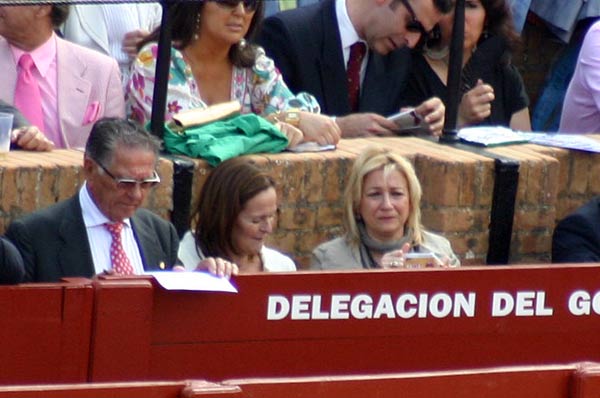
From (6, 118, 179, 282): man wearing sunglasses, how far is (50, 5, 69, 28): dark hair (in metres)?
0.92

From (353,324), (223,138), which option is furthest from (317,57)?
(353,324)

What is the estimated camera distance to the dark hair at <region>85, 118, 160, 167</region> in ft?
19.9

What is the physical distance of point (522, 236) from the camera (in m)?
7.54

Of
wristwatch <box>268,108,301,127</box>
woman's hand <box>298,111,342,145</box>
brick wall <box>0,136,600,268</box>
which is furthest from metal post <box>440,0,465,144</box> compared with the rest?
wristwatch <box>268,108,301,127</box>

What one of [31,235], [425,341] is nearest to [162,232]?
[31,235]

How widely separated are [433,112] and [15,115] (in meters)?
1.83

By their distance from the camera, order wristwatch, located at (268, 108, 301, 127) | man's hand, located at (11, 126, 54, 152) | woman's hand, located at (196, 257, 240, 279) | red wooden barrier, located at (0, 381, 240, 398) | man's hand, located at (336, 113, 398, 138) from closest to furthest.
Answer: red wooden barrier, located at (0, 381, 240, 398) → woman's hand, located at (196, 257, 240, 279) → man's hand, located at (11, 126, 54, 152) → wristwatch, located at (268, 108, 301, 127) → man's hand, located at (336, 113, 398, 138)

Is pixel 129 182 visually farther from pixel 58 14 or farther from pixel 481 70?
pixel 481 70

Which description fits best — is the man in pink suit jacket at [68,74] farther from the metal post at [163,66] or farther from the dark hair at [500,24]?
the dark hair at [500,24]

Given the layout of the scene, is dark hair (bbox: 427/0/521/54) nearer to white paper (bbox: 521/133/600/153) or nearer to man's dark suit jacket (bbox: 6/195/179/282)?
white paper (bbox: 521/133/600/153)

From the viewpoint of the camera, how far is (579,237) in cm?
705

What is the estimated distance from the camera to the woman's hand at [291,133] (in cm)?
712

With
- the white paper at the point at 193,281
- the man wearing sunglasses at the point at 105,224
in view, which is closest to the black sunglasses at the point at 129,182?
the man wearing sunglasses at the point at 105,224

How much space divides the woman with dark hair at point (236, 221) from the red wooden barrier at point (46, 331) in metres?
0.87
